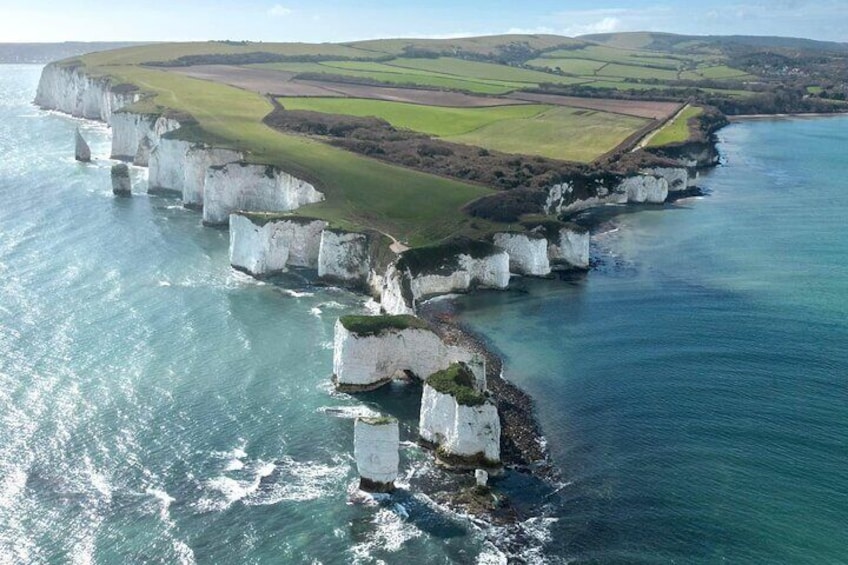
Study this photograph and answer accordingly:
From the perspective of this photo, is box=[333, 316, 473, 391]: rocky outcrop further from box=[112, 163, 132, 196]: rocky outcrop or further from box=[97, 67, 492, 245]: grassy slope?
box=[112, 163, 132, 196]: rocky outcrop

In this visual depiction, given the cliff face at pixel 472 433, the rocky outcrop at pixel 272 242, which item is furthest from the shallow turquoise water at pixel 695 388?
the rocky outcrop at pixel 272 242

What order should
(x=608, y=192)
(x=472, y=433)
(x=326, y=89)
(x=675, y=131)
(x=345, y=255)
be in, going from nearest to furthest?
(x=472, y=433), (x=345, y=255), (x=608, y=192), (x=675, y=131), (x=326, y=89)

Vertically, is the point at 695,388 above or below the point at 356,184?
below

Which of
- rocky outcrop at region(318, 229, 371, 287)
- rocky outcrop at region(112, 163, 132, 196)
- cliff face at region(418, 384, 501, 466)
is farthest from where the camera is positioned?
rocky outcrop at region(112, 163, 132, 196)

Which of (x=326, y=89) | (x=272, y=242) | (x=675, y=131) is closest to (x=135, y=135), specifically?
(x=326, y=89)

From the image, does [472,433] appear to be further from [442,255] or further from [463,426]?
[442,255]

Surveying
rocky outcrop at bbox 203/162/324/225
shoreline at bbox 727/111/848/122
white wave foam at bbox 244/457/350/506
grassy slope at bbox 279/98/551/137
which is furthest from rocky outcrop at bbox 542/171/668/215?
shoreline at bbox 727/111/848/122

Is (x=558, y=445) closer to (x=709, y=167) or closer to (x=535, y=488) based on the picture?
(x=535, y=488)
